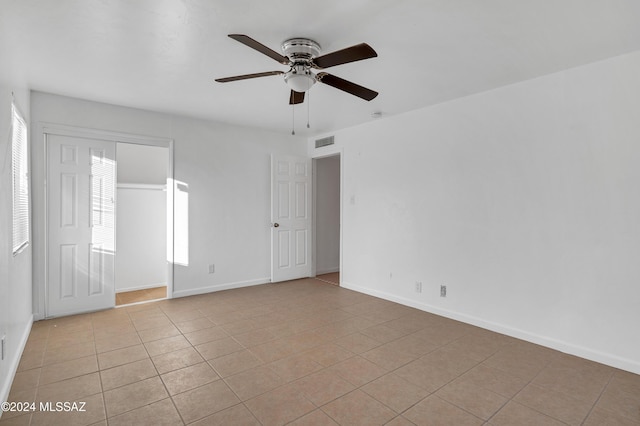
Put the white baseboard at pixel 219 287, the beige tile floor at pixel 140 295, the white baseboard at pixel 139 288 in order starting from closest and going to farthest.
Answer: the beige tile floor at pixel 140 295
the white baseboard at pixel 219 287
the white baseboard at pixel 139 288

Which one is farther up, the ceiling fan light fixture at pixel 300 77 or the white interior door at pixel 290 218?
the ceiling fan light fixture at pixel 300 77

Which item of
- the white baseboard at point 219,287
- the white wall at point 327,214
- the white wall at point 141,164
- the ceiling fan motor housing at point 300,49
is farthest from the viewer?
the white wall at point 327,214

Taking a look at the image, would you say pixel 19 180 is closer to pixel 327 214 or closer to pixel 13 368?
pixel 13 368

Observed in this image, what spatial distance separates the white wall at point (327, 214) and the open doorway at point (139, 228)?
8.77 ft

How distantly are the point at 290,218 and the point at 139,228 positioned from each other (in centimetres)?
234

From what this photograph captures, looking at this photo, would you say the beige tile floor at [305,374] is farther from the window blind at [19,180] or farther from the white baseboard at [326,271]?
the white baseboard at [326,271]

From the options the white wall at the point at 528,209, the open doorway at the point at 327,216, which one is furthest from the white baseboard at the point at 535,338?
the open doorway at the point at 327,216

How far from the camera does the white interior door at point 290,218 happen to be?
548 centimetres

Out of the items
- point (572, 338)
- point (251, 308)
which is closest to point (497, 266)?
point (572, 338)

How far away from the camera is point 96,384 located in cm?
240

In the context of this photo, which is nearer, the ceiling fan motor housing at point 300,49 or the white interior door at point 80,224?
the ceiling fan motor housing at point 300,49

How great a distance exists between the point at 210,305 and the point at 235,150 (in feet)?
7.61

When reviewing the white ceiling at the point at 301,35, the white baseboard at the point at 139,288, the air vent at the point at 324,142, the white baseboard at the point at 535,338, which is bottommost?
the white baseboard at the point at 535,338

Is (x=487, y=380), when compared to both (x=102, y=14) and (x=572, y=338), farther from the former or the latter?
(x=102, y=14)
